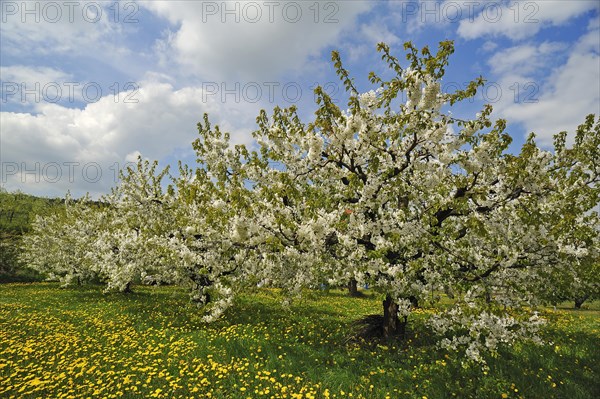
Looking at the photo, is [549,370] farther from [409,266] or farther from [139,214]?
[139,214]

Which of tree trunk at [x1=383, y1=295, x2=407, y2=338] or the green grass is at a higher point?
tree trunk at [x1=383, y1=295, x2=407, y2=338]

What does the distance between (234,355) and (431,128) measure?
27.0 ft

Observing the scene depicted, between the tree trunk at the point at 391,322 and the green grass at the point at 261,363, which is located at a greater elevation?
the tree trunk at the point at 391,322

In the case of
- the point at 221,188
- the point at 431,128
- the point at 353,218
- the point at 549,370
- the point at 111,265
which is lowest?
the point at 549,370

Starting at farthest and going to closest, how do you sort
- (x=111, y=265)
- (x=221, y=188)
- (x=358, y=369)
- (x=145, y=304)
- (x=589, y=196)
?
(x=145, y=304) < (x=111, y=265) < (x=221, y=188) < (x=358, y=369) < (x=589, y=196)

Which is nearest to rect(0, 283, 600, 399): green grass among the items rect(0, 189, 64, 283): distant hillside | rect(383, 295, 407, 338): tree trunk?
rect(383, 295, 407, 338): tree trunk

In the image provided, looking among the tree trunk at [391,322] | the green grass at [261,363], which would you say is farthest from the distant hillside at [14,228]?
the tree trunk at [391,322]

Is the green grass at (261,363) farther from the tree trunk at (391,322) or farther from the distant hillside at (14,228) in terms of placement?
the distant hillside at (14,228)

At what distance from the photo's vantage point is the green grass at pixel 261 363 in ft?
24.1

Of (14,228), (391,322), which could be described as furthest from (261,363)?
(14,228)

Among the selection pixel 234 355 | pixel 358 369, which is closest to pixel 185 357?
pixel 234 355

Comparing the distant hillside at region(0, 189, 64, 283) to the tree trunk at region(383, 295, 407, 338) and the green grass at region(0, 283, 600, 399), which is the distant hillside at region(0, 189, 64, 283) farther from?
the tree trunk at region(383, 295, 407, 338)

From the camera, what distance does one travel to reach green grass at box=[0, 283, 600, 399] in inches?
289

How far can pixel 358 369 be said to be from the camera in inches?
322
